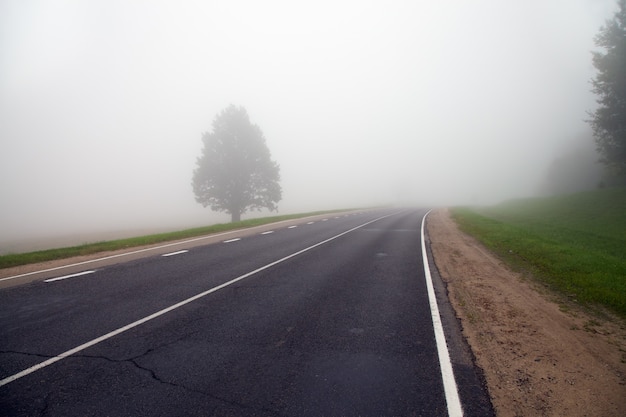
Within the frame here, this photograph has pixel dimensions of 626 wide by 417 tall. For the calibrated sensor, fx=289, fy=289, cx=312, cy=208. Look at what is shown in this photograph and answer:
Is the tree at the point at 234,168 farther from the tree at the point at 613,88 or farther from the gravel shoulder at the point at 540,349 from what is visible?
the tree at the point at 613,88

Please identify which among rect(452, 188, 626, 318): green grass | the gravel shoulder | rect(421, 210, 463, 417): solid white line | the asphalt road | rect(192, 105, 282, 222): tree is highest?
rect(192, 105, 282, 222): tree

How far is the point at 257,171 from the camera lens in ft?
108

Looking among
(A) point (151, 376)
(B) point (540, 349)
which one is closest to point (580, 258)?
(B) point (540, 349)

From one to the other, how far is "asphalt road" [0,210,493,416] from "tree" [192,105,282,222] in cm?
2355

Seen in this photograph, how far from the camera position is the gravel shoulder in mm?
3129

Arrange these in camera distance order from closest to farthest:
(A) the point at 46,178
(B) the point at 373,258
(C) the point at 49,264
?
(C) the point at 49,264, (B) the point at 373,258, (A) the point at 46,178

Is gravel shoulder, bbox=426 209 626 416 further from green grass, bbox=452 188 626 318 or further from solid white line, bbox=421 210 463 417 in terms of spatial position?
green grass, bbox=452 188 626 318

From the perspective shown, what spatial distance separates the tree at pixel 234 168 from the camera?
102 ft

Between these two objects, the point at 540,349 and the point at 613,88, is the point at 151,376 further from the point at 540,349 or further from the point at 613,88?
the point at 613,88

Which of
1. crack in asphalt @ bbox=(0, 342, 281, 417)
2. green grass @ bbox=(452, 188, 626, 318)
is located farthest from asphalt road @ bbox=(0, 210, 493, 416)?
green grass @ bbox=(452, 188, 626, 318)

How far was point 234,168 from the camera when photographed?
102 ft

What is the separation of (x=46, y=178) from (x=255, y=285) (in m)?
169

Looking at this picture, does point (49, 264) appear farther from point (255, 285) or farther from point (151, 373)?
point (151, 373)

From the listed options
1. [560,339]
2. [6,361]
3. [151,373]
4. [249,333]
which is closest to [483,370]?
[560,339]
